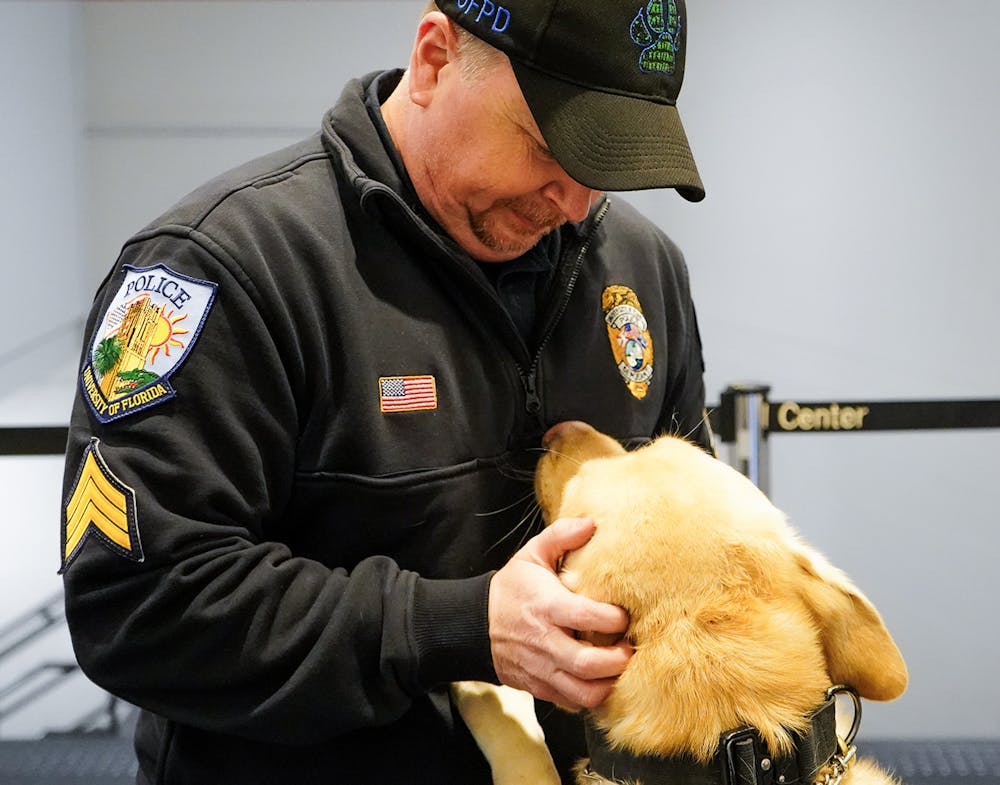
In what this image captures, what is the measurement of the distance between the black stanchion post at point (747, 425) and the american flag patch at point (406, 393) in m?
1.43

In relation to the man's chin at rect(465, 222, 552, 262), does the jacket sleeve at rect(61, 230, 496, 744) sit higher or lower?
lower

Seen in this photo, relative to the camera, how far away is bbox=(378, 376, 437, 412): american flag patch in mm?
1179

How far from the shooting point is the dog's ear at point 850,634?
1144 mm

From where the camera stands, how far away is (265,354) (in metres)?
1.08

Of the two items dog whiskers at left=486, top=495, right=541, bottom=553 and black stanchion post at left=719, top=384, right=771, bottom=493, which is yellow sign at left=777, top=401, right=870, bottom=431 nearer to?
black stanchion post at left=719, top=384, right=771, bottom=493

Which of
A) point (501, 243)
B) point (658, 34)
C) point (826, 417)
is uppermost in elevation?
point (658, 34)

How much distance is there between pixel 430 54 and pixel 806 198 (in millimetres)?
2705

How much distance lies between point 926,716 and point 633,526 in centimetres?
269

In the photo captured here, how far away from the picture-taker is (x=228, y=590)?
1048 mm

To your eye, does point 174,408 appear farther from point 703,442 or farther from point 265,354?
point 703,442

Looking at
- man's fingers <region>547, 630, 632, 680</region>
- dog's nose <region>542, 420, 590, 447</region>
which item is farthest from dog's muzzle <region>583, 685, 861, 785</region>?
dog's nose <region>542, 420, 590, 447</region>

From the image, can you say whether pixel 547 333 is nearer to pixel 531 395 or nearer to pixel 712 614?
pixel 531 395

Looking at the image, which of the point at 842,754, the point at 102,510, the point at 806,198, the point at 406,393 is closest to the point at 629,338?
the point at 406,393

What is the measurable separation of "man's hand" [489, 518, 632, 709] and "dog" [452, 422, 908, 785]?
0.12ft
